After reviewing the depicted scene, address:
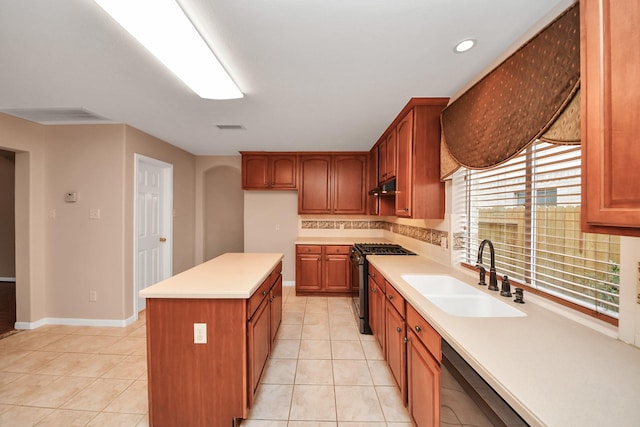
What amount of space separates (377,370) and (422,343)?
1.05 meters

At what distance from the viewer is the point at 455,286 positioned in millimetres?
1871

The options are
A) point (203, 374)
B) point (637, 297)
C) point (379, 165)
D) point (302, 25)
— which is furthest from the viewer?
point (379, 165)

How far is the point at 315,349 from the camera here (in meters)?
2.47

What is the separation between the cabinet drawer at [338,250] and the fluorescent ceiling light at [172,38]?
9.08 feet

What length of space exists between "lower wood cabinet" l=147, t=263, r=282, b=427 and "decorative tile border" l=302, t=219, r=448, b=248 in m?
1.94

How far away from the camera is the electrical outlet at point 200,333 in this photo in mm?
1499

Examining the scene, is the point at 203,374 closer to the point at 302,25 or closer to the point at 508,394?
Result: the point at 508,394

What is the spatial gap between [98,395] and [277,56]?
279 centimetres

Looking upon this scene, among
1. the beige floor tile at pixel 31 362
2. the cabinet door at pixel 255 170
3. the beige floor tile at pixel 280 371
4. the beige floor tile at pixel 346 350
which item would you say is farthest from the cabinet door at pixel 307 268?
the beige floor tile at pixel 31 362

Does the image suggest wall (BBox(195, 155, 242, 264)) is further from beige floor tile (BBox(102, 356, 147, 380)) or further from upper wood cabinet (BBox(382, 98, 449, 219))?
upper wood cabinet (BBox(382, 98, 449, 219))

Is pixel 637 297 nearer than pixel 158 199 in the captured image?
Yes

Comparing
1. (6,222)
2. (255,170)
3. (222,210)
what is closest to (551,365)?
(255,170)

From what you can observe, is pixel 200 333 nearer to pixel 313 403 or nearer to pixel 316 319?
pixel 313 403

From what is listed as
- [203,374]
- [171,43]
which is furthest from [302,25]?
[203,374]
